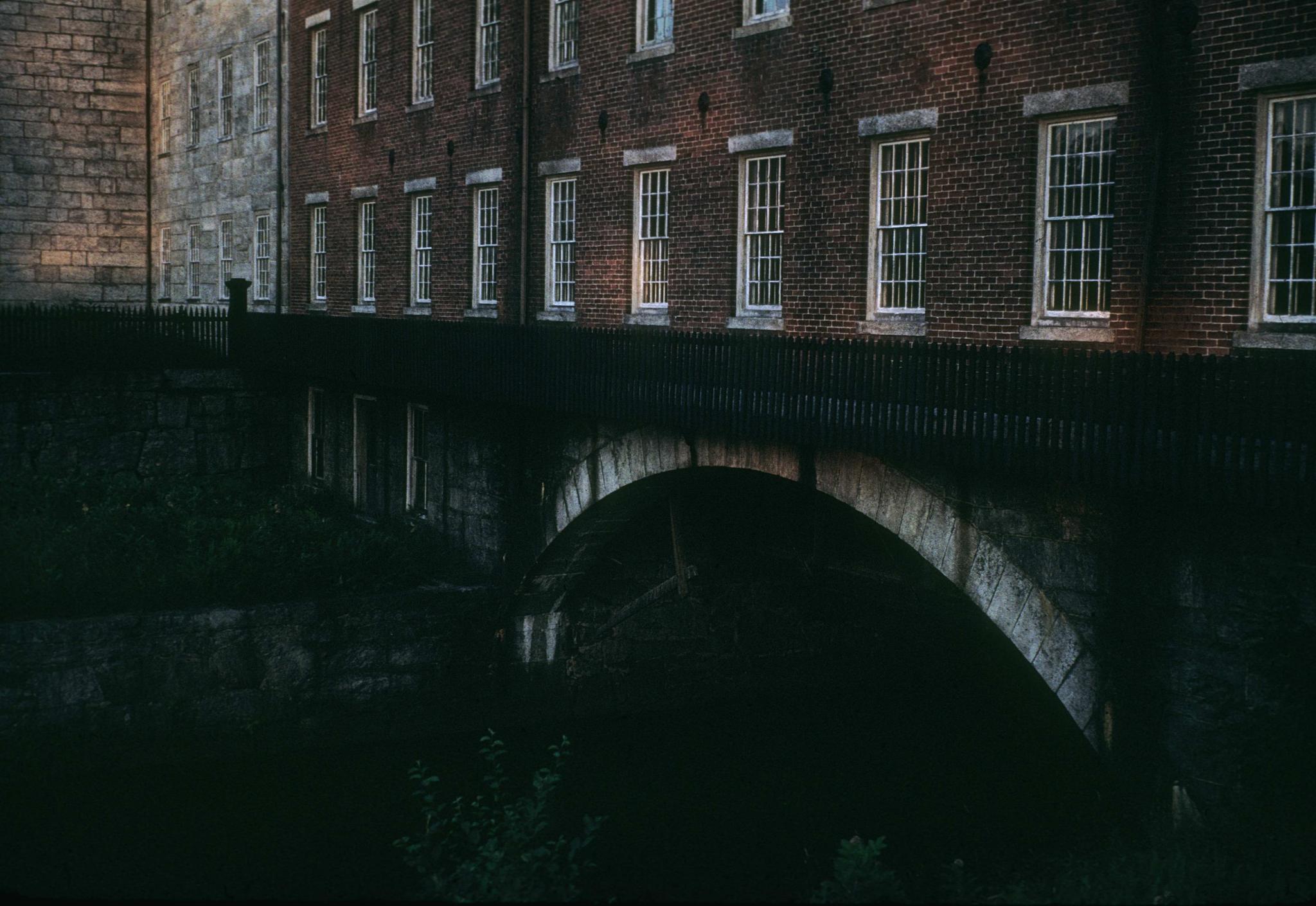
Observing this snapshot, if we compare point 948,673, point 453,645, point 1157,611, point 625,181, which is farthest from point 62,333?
point 1157,611

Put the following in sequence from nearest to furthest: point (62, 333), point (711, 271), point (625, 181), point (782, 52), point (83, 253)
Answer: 1. point (782, 52)
2. point (711, 271)
3. point (625, 181)
4. point (62, 333)
5. point (83, 253)

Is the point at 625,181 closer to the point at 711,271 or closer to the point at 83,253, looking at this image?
the point at 711,271

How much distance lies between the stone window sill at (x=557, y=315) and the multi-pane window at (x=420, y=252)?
3.93 metres

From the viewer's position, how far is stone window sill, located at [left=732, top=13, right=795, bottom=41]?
1517 cm

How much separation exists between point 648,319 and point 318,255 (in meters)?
12.3

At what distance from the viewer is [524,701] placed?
20.1 m

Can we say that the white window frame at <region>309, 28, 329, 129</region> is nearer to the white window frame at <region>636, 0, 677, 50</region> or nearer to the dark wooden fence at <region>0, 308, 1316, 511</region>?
the dark wooden fence at <region>0, 308, 1316, 511</region>

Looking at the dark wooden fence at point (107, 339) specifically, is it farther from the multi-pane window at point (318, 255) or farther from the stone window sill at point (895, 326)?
the stone window sill at point (895, 326)

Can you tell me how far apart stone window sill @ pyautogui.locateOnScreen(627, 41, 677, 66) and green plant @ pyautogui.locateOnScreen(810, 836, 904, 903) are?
9834 mm

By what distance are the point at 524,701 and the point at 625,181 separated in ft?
23.3

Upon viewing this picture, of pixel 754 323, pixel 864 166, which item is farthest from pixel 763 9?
pixel 754 323

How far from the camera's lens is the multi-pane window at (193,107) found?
34.1 m

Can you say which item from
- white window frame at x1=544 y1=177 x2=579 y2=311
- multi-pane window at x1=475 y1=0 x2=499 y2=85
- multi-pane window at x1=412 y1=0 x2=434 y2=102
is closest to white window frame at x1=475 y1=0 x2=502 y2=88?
multi-pane window at x1=475 y1=0 x2=499 y2=85

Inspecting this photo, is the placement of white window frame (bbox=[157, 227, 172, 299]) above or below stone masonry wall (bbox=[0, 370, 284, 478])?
above
